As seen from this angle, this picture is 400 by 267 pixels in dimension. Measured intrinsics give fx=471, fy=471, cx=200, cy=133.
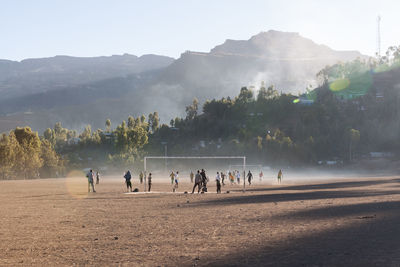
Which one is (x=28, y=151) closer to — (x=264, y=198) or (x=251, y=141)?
(x=251, y=141)

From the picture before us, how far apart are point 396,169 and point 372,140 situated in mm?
42235

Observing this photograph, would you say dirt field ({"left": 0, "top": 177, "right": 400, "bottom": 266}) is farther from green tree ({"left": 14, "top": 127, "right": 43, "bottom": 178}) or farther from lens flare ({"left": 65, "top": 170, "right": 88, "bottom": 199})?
green tree ({"left": 14, "top": 127, "right": 43, "bottom": 178})

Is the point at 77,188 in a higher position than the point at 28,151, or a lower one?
lower

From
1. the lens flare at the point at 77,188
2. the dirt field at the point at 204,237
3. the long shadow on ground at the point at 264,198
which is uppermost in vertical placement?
the dirt field at the point at 204,237

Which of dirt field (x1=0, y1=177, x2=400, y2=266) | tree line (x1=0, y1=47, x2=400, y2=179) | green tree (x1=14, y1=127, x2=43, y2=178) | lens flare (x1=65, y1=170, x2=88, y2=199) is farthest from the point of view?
tree line (x1=0, y1=47, x2=400, y2=179)

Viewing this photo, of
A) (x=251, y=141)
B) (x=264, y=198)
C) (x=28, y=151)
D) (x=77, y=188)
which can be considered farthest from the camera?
(x=251, y=141)

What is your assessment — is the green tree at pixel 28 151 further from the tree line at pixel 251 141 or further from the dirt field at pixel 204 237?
the dirt field at pixel 204 237

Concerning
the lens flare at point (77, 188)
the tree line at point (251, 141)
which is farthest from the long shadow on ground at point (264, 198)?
the tree line at point (251, 141)

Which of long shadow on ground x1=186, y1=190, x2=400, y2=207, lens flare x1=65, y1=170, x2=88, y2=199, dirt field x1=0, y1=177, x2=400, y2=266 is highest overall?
dirt field x1=0, y1=177, x2=400, y2=266

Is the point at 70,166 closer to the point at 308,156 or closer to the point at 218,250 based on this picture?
the point at 308,156

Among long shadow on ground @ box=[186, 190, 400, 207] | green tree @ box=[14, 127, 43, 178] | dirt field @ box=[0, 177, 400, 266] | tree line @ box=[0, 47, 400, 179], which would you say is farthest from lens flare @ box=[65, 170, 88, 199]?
tree line @ box=[0, 47, 400, 179]

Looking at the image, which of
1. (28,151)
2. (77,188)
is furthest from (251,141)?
(77,188)

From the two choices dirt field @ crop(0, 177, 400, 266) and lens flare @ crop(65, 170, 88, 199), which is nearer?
dirt field @ crop(0, 177, 400, 266)

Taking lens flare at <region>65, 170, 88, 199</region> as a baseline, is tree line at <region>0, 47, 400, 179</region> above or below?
above
